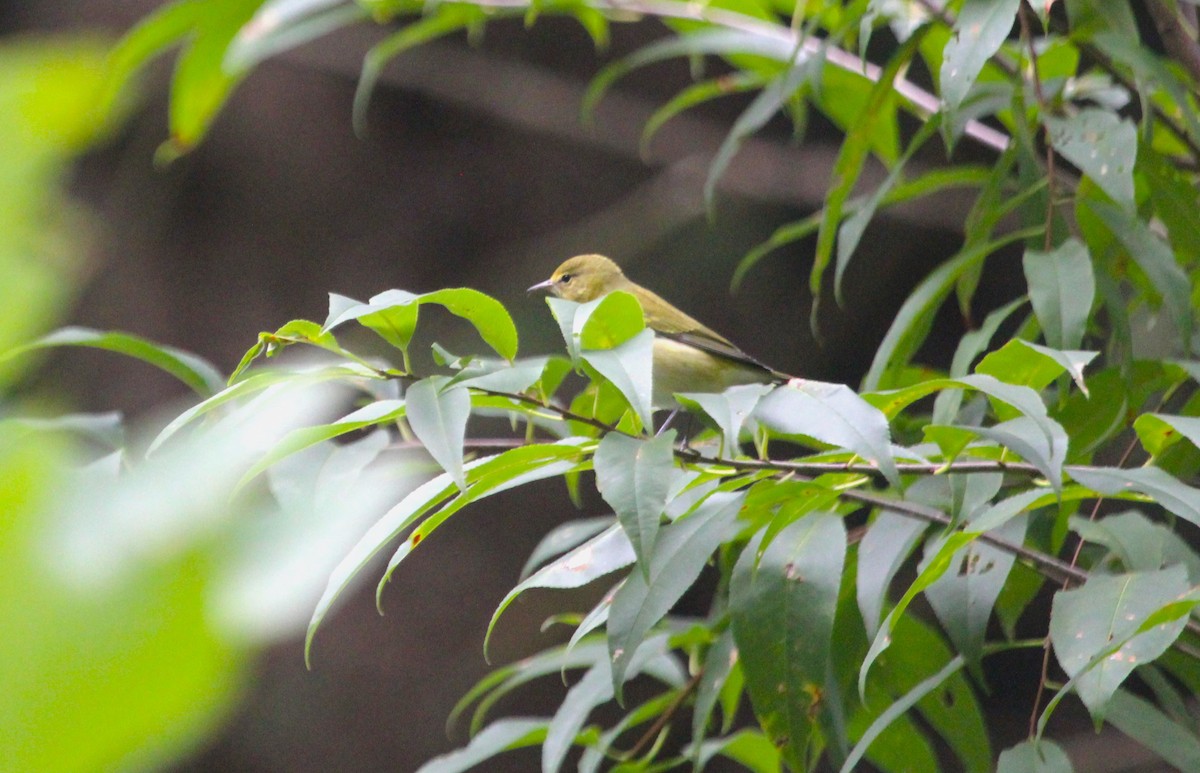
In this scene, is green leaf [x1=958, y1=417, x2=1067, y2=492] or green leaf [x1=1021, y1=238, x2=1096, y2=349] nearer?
green leaf [x1=958, y1=417, x2=1067, y2=492]

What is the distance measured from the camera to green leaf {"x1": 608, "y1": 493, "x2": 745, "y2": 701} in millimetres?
1414

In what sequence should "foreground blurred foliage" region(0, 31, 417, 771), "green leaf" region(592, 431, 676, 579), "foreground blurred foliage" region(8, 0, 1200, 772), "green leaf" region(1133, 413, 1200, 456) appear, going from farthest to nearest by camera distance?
"green leaf" region(1133, 413, 1200, 456) < "foreground blurred foliage" region(8, 0, 1200, 772) < "green leaf" region(592, 431, 676, 579) < "foreground blurred foliage" region(0, 31, 417, 771)

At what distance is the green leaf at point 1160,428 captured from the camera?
57.3 inches

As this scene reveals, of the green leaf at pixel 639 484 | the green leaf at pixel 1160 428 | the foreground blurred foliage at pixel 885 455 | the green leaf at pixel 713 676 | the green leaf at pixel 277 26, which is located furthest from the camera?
the green leaf at pixel 277 26

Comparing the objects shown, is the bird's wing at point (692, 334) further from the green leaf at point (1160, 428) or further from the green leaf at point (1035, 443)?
the green leaf at point (1035, 443)

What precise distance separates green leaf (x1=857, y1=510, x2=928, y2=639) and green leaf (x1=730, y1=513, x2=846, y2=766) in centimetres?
10

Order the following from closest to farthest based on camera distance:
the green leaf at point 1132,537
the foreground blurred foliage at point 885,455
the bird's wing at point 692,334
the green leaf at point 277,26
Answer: the foreground blurred foliage at point 885,455 < the green leaf at point 1132,537 < the green leaf at point 277,26 < the bird's wing at point 692,334

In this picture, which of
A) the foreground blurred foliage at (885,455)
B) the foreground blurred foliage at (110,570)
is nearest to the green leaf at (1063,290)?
the foreground blurred foliage at (885,455)

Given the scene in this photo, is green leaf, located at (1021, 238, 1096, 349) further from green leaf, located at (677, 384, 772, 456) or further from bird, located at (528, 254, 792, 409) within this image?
bird, located at (528, 254, 792, 409)

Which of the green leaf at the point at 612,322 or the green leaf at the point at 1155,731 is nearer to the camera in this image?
the green leaf at the point at 612,322

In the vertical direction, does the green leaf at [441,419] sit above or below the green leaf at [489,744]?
above

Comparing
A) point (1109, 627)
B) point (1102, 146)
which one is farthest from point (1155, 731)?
point (1102, 146)

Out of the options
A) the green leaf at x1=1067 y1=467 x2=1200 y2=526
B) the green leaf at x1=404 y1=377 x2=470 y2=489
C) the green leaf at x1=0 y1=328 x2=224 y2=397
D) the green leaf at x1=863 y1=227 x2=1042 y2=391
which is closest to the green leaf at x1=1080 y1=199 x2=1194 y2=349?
the green leaf at x1=863 y1=227 x2=1042 y2=391

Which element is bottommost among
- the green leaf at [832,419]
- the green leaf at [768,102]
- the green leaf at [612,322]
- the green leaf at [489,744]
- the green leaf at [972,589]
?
the green leaf at [489,744]
